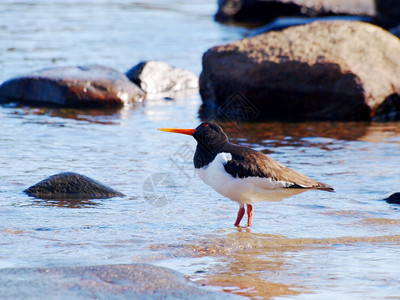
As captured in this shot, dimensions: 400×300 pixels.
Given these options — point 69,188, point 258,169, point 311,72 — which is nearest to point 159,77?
point 311,72

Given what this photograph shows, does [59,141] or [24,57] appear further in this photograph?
[24,57]

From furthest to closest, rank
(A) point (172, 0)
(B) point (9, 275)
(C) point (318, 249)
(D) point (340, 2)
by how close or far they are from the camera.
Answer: (A) point (172, 0)
(D) point (340, 2)
(C) point (318, 249)
(B) point (9, 275)

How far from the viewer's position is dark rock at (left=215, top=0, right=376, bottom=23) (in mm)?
23422

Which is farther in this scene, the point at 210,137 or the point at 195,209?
the point at 195,209

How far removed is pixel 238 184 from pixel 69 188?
1.96 meters

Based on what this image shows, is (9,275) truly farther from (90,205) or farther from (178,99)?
(178,99)

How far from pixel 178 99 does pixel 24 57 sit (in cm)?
450

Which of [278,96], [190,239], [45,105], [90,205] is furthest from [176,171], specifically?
[45,105]

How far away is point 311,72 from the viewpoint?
10.7 m

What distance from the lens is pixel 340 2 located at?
23766mm

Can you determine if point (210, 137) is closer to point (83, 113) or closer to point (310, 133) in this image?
point (310, 133)

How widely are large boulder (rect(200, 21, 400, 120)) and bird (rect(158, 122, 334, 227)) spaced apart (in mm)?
Result: 4748

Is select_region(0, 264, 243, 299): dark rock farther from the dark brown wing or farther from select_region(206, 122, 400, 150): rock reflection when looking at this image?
select_region(206, 122, 400, 150): rock reflection

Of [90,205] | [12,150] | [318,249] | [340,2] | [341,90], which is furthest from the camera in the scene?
[340,2]
